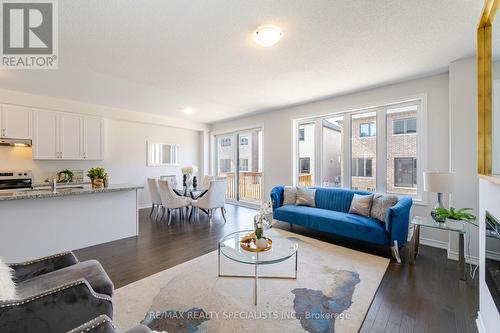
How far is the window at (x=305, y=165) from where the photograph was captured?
5145 millimetres

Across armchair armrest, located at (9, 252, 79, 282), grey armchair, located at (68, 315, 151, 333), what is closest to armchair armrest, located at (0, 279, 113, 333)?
grey armchair, located at (68, 315, 151, 333)

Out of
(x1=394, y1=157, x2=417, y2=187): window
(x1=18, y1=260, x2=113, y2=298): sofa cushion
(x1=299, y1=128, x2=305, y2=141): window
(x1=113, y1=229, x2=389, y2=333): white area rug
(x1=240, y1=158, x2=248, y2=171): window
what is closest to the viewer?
(x1=18, y1=260, x2=113, y2=298): sofa cushion

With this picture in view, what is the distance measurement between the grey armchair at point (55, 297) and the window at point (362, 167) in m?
4.29

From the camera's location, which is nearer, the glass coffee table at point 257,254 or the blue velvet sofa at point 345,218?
the glass coffee table at point 257,254

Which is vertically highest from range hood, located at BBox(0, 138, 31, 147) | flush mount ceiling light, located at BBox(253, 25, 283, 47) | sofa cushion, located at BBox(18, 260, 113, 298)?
flush mount ceiling light, located at BBox(253, 25, 283, 47)

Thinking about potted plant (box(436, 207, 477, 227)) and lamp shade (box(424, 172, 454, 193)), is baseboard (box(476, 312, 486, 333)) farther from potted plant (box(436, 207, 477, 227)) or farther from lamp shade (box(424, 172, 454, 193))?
lamp shade (box(424, 172, 454, 193))

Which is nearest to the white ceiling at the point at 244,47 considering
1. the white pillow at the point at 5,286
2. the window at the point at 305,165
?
the window at the point at 305,165

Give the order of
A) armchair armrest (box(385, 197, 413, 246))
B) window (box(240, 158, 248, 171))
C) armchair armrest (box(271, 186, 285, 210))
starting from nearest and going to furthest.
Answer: armchair armrest (box(385, 197, 413, 246)), armchair armrest (box(271, 186, 285, 210)), window (box(240, 158, 248, 171))

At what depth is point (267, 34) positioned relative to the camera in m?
2.19

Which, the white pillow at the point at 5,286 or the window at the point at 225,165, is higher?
the window at the point at 225,165

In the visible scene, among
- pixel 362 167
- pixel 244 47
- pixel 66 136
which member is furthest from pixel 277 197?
pixel 66 136

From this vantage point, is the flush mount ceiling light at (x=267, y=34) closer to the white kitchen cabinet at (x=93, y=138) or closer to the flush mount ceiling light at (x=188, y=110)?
the flush mount ceiling light at (x=188, y=110)

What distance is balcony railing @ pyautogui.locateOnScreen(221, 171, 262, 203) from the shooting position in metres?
6.47

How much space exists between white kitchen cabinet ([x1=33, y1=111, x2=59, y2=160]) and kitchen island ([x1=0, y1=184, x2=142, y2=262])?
1.72 meters
